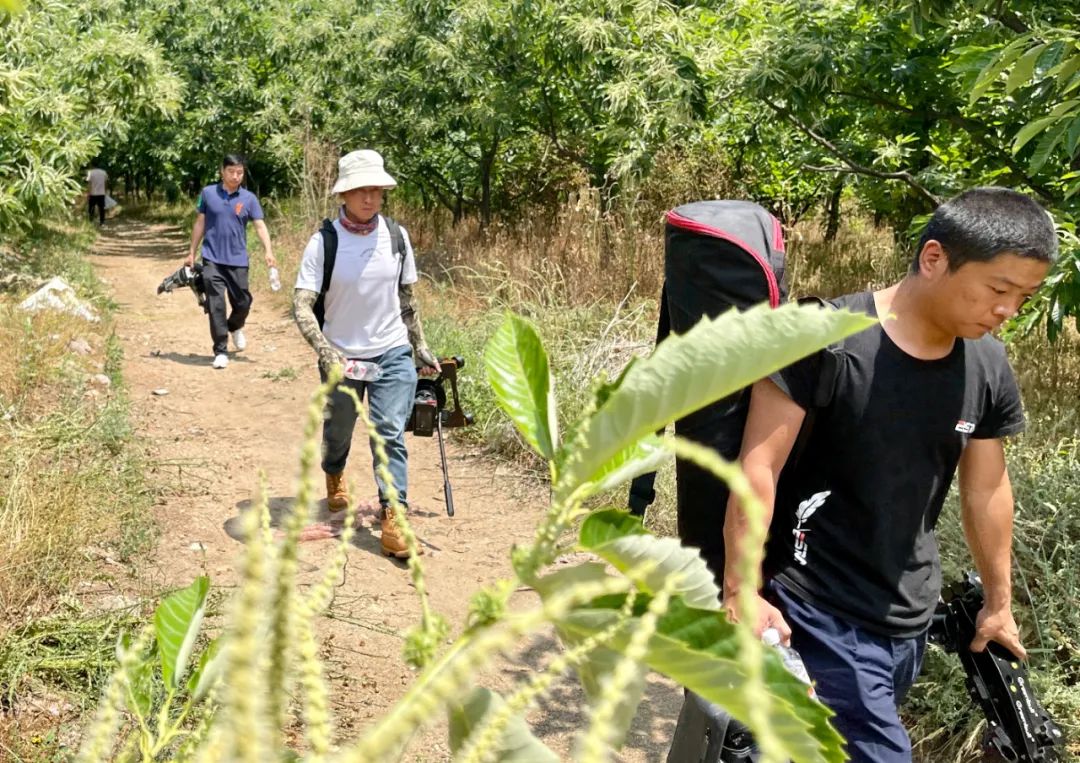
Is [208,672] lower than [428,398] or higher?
higher

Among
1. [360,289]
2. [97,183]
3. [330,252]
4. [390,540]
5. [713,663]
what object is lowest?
[390,540]

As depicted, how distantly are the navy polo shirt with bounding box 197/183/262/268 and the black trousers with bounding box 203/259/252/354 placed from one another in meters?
0.08

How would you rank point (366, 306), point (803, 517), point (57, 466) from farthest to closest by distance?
1. point (57, 466)
2. point (366, 306)
3. point (803, 517)

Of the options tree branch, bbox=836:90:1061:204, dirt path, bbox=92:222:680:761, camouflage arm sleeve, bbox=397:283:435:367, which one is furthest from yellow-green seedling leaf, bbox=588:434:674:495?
tree branch, bbox=836:90:1061:204

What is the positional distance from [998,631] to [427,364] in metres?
Result: 3.75

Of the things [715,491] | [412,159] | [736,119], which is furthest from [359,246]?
[412,159]

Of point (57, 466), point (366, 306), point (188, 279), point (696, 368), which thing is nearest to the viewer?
point (696, 368)

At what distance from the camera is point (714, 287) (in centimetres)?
224

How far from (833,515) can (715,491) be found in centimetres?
29

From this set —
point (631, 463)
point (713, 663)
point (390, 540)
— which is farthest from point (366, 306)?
point (713, 663)

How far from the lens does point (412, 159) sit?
15.0 m

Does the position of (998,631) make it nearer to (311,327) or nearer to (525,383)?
(525,383)

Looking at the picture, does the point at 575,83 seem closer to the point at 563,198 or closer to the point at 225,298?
the point at 563,198

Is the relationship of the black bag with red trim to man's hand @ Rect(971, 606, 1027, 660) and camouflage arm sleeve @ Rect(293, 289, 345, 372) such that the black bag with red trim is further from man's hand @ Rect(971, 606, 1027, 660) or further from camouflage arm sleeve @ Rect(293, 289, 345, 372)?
camouflage arm sleeve @ Rect(293, 289, 345, 372)
